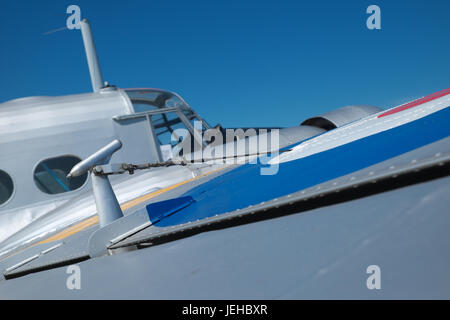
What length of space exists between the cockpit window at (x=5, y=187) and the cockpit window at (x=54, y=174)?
0.42m

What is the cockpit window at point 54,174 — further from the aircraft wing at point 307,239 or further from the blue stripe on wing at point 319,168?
the blue stripe on wing at point 319,168

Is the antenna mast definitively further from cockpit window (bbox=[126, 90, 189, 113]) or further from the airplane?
the airplane

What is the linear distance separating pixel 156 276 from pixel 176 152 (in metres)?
6.29

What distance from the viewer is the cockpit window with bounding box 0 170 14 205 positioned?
6.38m

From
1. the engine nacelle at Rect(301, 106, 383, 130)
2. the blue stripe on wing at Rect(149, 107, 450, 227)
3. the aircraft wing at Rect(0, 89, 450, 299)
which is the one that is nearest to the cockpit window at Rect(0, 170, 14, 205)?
the aircraft wing at Rect(0, 89, 450, 299)

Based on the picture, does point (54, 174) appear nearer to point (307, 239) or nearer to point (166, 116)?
point (166, 116)

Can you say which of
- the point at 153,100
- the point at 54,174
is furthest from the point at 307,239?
the point at 153,100

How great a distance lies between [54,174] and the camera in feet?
22.2

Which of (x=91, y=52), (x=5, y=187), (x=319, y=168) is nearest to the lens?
(x=319, y=168)

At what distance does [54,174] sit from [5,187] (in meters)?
0.82

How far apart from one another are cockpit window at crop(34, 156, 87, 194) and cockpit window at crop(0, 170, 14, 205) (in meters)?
0.42

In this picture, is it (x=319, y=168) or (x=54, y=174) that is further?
(x=54, y=174)

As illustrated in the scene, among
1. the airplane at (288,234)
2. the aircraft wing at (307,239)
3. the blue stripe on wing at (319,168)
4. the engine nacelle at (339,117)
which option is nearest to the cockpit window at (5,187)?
the airplane at (288,234)
